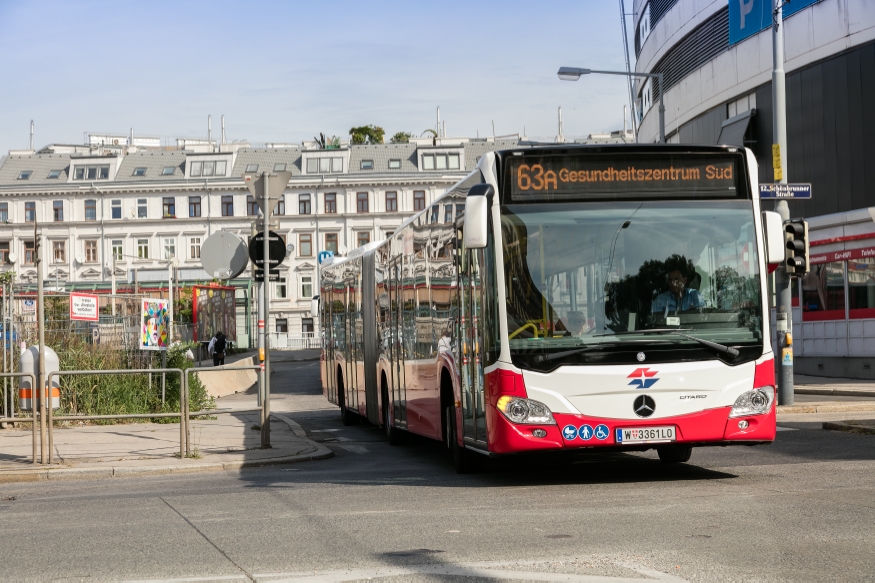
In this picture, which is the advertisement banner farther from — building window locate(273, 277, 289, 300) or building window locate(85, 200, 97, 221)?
building window locate(85, 200, 97, 221)

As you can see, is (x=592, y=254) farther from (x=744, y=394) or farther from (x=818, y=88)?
(x=818, y=88)

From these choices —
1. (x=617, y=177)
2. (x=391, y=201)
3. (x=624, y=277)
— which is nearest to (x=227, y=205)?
(x=391, y=201)

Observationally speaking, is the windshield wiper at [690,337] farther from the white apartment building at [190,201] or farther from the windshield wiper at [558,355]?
the white apartment building at [190,201]

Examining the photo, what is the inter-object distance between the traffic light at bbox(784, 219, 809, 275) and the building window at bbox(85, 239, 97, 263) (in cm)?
8089

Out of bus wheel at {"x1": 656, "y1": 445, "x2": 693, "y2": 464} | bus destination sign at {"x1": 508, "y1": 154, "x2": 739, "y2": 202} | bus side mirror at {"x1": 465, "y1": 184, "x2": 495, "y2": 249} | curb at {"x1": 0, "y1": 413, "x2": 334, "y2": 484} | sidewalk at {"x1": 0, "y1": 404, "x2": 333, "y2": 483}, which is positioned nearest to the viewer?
bus side mirror at {"x1": 465, "y1": 184, "x2": 495, "y2": 249}

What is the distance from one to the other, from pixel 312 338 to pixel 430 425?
256ft

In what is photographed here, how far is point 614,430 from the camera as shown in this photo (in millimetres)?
10500

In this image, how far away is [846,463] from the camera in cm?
1206

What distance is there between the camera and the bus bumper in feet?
34.3

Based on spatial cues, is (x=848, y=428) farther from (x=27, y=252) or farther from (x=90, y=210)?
(x=27, y=252)

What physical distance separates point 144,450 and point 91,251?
81911mm

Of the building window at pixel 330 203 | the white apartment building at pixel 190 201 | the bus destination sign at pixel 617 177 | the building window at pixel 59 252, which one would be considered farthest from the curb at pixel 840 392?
the building window at pixel 59 252

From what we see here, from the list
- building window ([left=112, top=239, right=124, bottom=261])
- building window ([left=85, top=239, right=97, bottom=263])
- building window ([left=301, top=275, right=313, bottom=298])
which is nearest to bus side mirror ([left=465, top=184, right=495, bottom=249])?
building window ([left=301, top=275, right=313, bottom=298])

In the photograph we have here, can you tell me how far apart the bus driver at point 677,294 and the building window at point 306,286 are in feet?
279
